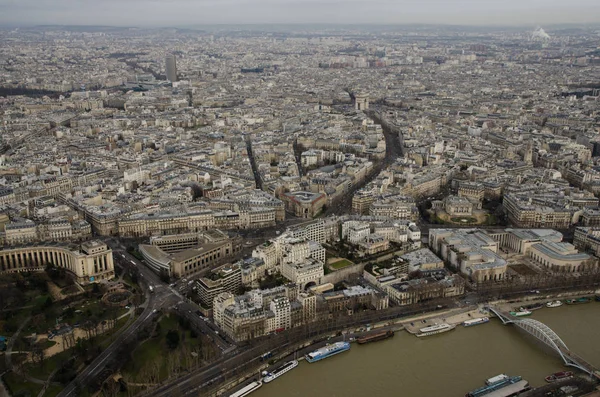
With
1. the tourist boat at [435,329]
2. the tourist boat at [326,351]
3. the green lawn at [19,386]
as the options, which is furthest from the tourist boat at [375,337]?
the green lawn at [19,386]

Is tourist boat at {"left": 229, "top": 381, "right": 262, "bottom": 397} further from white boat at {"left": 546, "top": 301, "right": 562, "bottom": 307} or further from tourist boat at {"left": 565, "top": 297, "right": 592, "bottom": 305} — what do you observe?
tourist boat at {"left": 565, "top": 297, "right": 592, "bottom": 305}

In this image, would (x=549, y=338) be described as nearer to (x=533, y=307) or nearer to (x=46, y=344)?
(x=533, y=307)

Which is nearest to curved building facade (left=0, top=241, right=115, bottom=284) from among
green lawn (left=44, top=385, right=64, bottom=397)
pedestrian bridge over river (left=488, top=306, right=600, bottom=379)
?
green lawn (left=44, top=385, right=64, bottom=397)

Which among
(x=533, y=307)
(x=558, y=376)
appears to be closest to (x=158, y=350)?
(x=558, y=376)

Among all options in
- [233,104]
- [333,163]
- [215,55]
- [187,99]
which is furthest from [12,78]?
[333,163]

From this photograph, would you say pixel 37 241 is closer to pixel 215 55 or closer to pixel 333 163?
pixel 333 163
